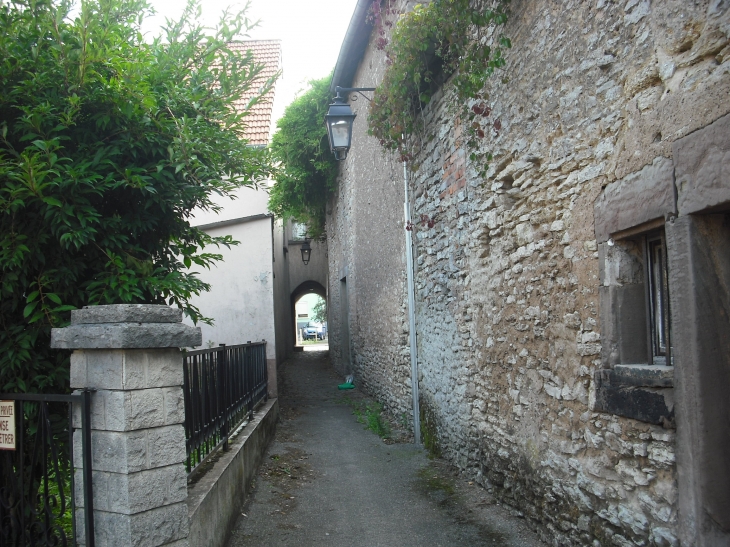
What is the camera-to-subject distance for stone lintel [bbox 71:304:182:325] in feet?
9.53

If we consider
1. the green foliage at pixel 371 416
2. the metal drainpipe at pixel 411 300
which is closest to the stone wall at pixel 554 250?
the metal drainpipe at pixel 411 300

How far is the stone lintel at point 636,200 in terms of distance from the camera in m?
2.84

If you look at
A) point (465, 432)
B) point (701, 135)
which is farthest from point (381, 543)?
point (701, 135)

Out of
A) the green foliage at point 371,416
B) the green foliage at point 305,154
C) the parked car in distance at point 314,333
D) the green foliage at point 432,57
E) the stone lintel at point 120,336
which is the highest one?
the green foliage at point 305,154

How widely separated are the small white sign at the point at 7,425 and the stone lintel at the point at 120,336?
16.0 inches

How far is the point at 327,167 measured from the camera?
14531mm

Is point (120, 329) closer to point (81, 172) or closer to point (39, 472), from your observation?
point (81, 172)

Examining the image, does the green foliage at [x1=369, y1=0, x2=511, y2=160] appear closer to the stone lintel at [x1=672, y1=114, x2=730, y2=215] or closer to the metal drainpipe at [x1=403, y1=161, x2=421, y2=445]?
the metal drainpipe at [x1=403, y1=161, x2=421, y2=445]

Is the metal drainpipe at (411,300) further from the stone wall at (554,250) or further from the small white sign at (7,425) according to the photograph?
the small white sign at (7,425)

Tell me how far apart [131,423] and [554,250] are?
8.60 ft

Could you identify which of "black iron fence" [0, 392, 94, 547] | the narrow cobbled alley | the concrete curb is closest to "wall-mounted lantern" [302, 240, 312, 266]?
the narrow cobbled alley

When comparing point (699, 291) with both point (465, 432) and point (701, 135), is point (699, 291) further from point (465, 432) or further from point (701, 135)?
point (465, 432)

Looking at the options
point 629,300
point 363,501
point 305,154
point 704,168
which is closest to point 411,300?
point 363,501

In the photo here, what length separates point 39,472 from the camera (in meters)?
3.52
